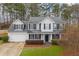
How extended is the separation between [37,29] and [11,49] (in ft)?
0.89

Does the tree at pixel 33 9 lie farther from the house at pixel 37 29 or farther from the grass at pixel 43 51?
the grass at pixel 43 51

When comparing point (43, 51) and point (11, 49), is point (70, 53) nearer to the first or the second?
point (43, 51)

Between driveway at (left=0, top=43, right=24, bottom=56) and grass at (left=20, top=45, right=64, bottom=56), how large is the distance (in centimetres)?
5

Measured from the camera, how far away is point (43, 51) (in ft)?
7.27

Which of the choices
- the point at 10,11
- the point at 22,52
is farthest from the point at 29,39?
the point at 10,11

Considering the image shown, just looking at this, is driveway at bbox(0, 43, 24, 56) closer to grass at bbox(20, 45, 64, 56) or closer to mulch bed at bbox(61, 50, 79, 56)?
grass at bbox(20, 45, 64, 56)

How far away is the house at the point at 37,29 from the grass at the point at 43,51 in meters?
0.07

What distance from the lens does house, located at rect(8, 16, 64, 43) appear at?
219cm

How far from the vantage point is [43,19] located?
7.23 ft

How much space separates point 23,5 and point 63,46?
1.55ft

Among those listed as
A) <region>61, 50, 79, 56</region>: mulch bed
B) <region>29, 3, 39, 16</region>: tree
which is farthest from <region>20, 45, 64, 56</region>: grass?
<region>29, 3, 39, 16</region>: tree

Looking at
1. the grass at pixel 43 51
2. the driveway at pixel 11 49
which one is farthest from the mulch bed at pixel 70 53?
the driveway at pixel 11 49

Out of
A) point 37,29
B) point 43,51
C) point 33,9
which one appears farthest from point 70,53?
point 33,9

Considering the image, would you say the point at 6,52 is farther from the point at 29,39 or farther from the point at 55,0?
the point at 55,0
